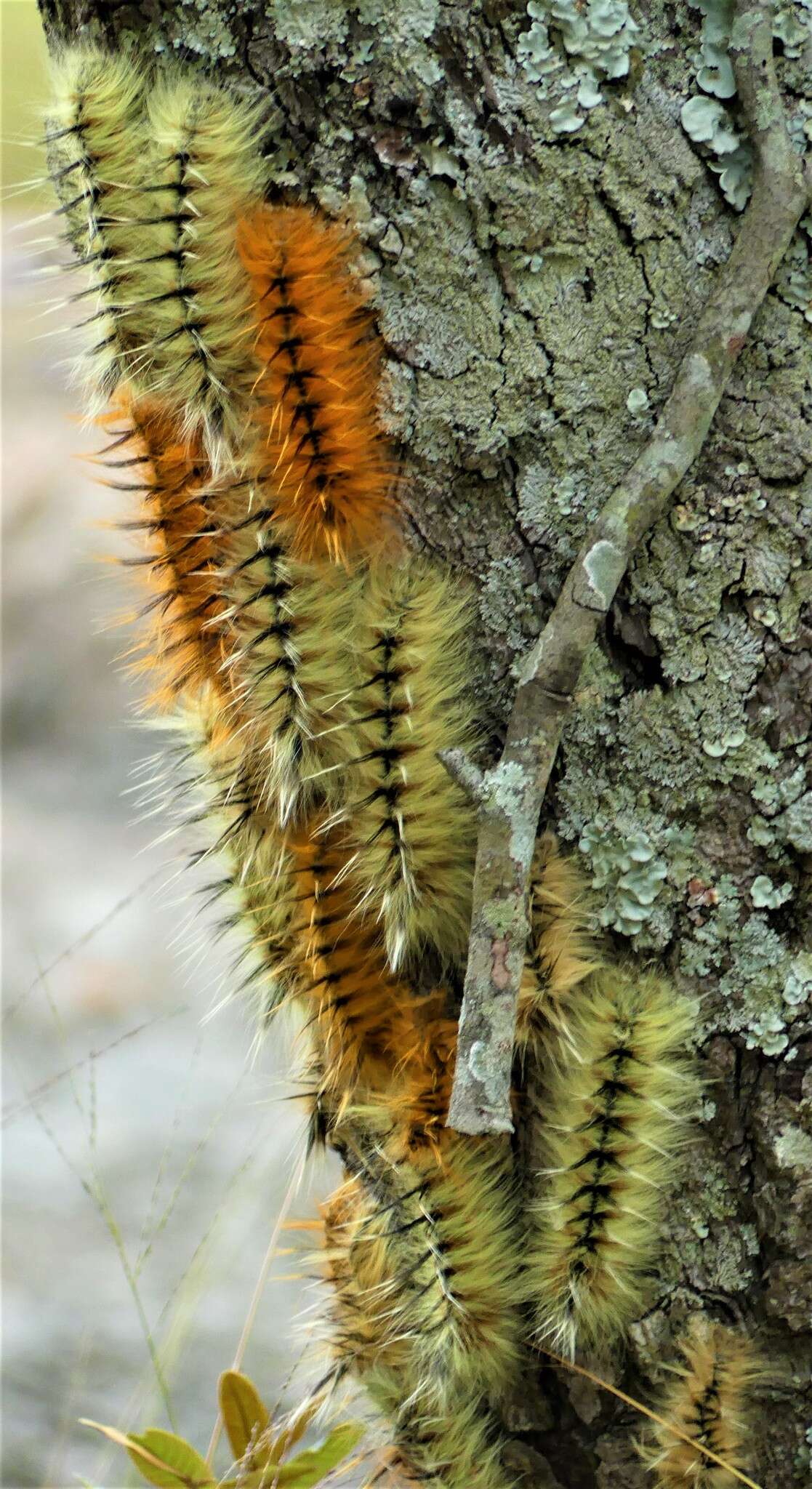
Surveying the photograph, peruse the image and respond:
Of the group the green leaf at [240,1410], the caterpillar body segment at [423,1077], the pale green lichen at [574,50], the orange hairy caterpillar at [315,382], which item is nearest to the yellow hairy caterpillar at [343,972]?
the caterpillar body segment at [423,1077]

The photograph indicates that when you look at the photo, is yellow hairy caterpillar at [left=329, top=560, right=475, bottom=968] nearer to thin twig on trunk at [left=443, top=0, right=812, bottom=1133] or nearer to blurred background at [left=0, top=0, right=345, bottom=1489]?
thin twig on trunk at [left=443, top=0, right=812, bottom=1133]

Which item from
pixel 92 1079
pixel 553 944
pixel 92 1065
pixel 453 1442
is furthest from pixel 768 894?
pixel 92 1065

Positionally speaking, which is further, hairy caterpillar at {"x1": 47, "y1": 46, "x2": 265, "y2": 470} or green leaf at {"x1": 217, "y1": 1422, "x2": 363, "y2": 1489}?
green leaf at {"x1": 217, "y1": 1422, "x2": 363, "y2": 1489}

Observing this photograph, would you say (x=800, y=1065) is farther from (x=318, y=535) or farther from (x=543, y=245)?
(x=543, y=245)

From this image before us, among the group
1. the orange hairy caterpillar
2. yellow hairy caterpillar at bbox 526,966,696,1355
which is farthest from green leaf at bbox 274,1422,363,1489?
the orange hairy caterpillar

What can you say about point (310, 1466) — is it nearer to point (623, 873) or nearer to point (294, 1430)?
point (294, 1430)

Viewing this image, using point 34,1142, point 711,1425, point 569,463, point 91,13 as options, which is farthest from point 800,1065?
point 34,1142

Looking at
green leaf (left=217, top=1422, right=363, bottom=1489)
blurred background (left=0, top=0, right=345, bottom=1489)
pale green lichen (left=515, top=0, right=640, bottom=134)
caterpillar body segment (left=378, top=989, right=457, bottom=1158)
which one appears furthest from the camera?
blurred background (left=0, top=0, right=345, bottom=1489)
